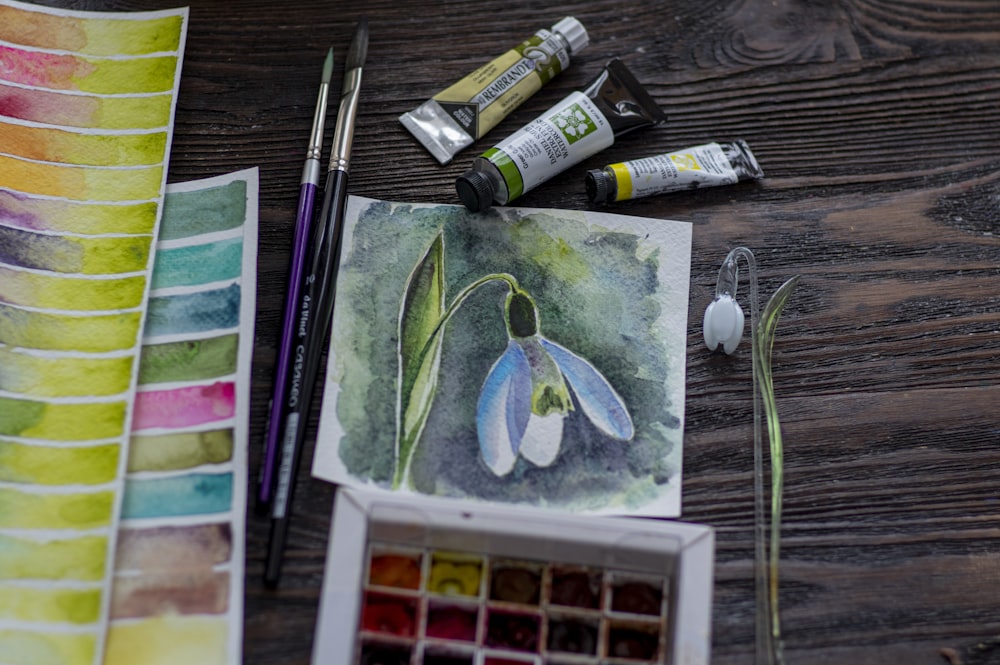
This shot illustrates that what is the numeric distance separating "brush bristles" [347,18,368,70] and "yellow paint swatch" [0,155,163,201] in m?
0.17

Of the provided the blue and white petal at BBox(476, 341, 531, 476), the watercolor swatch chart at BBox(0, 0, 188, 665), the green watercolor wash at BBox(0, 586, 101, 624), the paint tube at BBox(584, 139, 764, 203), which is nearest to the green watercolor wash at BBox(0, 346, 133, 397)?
the watercolor swatch chart at BBox(0, 0, 188, 665)

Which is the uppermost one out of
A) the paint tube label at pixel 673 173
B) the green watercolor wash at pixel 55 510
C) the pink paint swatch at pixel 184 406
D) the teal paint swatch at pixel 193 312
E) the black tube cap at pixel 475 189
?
the paint tube label at pixel 673 173

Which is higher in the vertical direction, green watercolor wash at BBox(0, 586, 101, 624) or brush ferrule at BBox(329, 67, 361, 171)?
brush ferrule at BBox(329, 67, 361, 171)

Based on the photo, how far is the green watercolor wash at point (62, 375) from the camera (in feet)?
1.80

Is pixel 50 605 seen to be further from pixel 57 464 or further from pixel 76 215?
pixel 76 215

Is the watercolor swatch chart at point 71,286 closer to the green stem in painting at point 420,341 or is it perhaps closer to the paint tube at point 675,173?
the green stem in painting at point 420,341

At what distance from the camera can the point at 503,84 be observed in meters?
0.69

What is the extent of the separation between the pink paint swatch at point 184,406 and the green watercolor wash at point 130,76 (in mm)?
240

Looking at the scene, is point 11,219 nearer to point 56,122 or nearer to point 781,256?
point 56,122

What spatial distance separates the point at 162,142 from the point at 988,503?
62 centimetres

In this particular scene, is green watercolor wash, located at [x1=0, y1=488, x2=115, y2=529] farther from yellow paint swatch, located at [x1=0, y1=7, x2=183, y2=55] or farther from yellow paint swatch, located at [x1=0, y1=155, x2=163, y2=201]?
yellow paint swatch, located at [x1=0, y1=7, x2=183, y2=55]

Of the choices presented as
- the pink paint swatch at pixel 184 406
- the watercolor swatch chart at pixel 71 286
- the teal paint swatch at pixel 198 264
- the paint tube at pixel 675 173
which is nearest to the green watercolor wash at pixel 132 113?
the watercolor swatch chart at pixel 71 286

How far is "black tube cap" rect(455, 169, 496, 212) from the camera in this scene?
0.63 m

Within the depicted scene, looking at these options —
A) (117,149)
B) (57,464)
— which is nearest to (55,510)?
(57,464)
